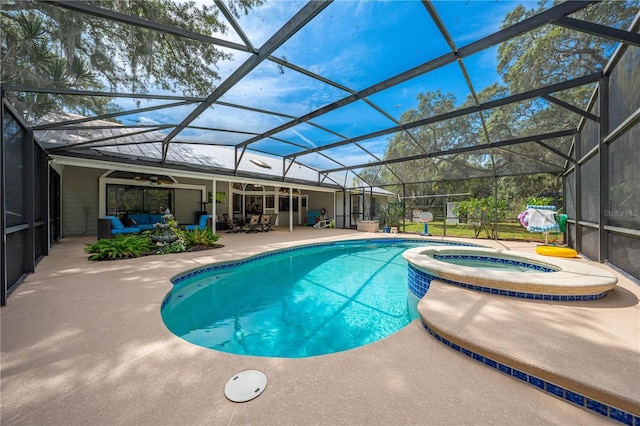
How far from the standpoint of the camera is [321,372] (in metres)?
1.79

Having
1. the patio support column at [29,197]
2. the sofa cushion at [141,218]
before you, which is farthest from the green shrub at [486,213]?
the sofa cushion at [141,218]

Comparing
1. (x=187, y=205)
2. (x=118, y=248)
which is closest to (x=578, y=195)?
(x=118, y=248)

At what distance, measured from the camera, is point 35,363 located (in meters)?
1.91

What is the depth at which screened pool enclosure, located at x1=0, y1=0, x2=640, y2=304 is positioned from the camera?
3.23m

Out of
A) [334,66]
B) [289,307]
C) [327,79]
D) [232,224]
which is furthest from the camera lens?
[232,224]

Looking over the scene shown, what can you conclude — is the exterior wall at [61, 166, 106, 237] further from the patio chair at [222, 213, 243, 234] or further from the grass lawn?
the grass lawn

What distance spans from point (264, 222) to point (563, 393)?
11540 millimetres

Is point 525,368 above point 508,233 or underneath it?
underneath

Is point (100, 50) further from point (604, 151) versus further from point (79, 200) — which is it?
point (604, 151)

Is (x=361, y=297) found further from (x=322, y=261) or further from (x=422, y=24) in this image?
(x=422, y=24)

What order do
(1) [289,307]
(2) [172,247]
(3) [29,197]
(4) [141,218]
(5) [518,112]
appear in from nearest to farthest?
1. (1) [289,307]
2. (3) [29,197]
3. (5) [518,112]
4. (2) [172,247]
5. (4) [141,218]

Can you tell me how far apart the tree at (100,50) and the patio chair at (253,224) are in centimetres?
768

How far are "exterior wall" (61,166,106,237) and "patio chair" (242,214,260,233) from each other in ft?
19.0

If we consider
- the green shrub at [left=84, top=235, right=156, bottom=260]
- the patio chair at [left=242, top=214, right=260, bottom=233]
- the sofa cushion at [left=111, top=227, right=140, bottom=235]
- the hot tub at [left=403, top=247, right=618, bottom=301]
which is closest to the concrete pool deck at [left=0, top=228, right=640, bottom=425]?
the hot tub at [left=403, top=247, right=618, bottom=301]
